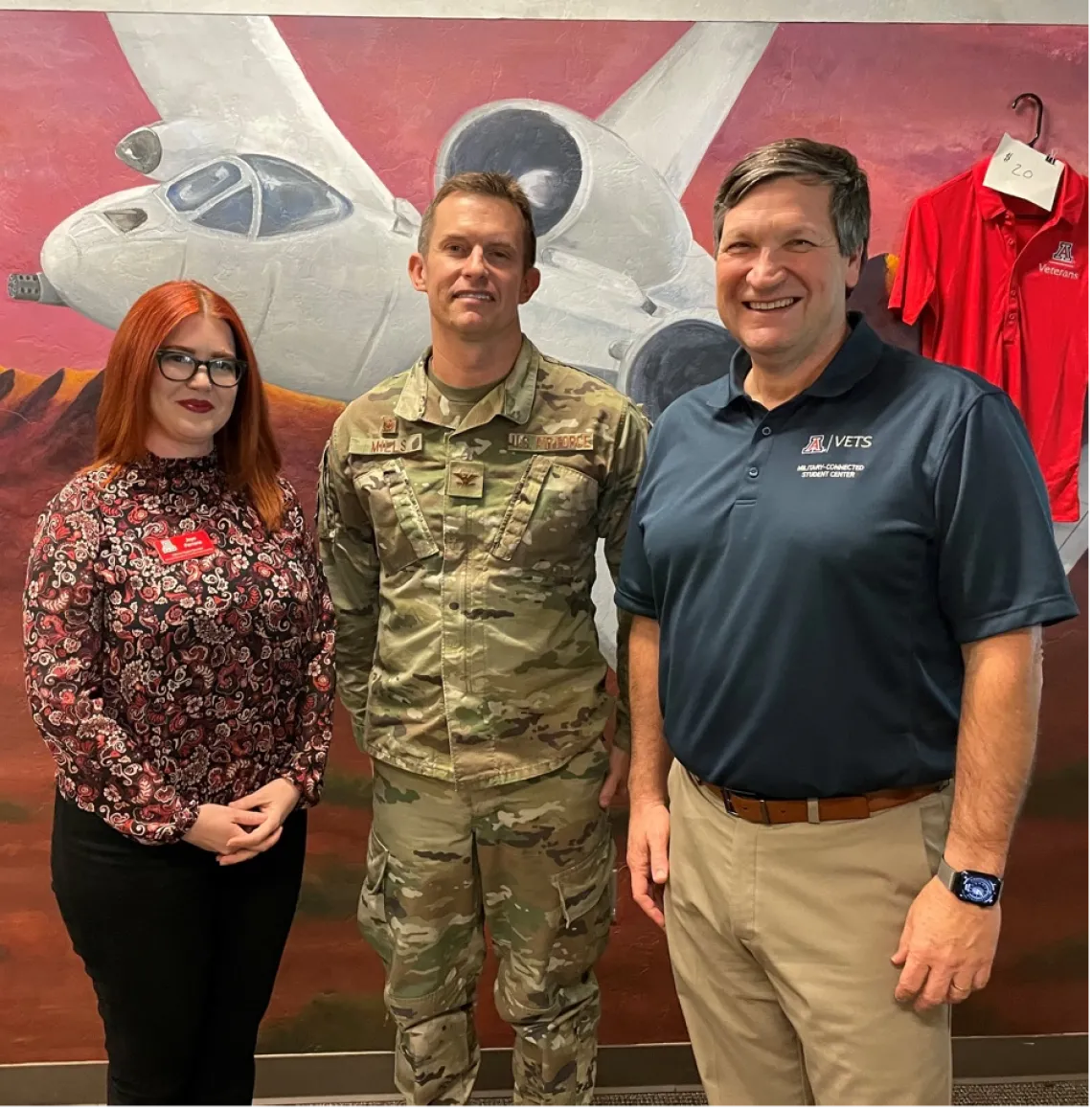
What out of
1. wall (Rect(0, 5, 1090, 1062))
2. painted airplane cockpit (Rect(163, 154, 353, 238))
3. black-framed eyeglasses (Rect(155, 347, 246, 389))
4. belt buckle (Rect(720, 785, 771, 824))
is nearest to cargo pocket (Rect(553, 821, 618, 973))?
belt buckle (Rect(720, 785, 771, 824))

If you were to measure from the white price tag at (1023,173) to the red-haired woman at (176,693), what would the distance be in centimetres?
172

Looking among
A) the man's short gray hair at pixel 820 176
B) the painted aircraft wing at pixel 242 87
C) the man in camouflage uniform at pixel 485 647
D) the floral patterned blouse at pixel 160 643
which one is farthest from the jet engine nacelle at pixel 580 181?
the floral patterned blouse at pixel 160 643

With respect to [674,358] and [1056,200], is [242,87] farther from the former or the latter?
[1056,200]

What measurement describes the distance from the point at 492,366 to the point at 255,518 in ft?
1.68

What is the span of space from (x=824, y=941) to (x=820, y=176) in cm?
108

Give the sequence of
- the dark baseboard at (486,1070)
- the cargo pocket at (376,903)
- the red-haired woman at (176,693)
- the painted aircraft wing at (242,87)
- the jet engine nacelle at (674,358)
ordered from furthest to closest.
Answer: the dark baseboard at (486,1070), the jet engine nacelle at (674,358), the painted aircraft wing at (242,87), the cargo pocket at (376,903), the red-haired woman at (176,693)

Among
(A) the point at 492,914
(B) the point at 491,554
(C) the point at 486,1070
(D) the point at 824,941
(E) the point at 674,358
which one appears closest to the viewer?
(D) the point at 824,941

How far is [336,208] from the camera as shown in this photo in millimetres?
1912

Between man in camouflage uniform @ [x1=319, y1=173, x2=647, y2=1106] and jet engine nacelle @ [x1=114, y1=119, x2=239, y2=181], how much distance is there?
74 centimetres

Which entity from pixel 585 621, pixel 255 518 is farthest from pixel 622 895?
pixel 255 518

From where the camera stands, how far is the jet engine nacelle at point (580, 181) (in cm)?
189

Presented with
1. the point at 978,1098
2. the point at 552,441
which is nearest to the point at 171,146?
the point at 552,441

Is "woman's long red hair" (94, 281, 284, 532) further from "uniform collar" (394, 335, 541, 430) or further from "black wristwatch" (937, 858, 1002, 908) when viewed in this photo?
"black wristwatch" (937, 858, 1002, 908)

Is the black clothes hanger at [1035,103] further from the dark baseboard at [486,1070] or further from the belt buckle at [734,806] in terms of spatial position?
the dark baseboard at [486,1070]
